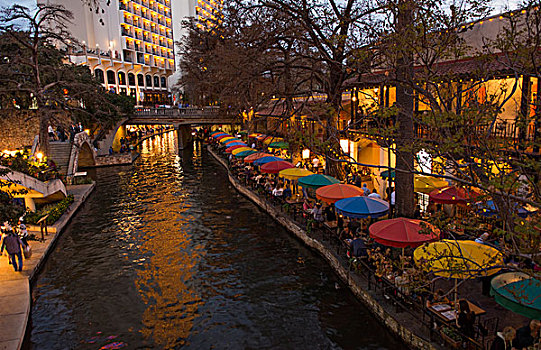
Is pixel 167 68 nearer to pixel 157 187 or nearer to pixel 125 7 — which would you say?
pixel 125 7

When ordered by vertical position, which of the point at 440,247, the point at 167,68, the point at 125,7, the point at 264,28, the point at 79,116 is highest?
the point at 125,7

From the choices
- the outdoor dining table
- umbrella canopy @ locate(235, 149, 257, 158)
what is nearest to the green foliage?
umbrella canopy @ locate(235, 149, 257, 158)

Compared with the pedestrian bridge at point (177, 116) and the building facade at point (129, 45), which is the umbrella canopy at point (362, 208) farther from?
the building facade at point (129, 45)

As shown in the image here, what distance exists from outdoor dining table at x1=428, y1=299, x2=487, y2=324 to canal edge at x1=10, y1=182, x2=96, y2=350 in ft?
33.4

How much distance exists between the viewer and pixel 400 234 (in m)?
11.4

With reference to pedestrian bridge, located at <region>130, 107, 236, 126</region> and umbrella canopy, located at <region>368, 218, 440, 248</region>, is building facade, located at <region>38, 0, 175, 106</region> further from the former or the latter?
umbrella canopy, located at <region>368, 218, 440, 248</region>

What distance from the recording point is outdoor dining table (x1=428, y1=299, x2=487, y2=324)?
935 centimetres

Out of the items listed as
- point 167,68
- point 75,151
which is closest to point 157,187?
point 75,151

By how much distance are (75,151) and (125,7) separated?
53238mm

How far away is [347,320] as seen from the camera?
1162cm

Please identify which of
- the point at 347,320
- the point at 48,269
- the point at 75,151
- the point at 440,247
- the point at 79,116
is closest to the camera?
the point at 440,247

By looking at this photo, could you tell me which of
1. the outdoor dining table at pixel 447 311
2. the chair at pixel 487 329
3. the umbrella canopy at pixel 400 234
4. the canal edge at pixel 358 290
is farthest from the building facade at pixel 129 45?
the chair at pixel 487 329

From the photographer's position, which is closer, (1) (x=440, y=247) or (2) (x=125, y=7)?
(1) (x=440, y=247)

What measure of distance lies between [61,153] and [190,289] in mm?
26775
